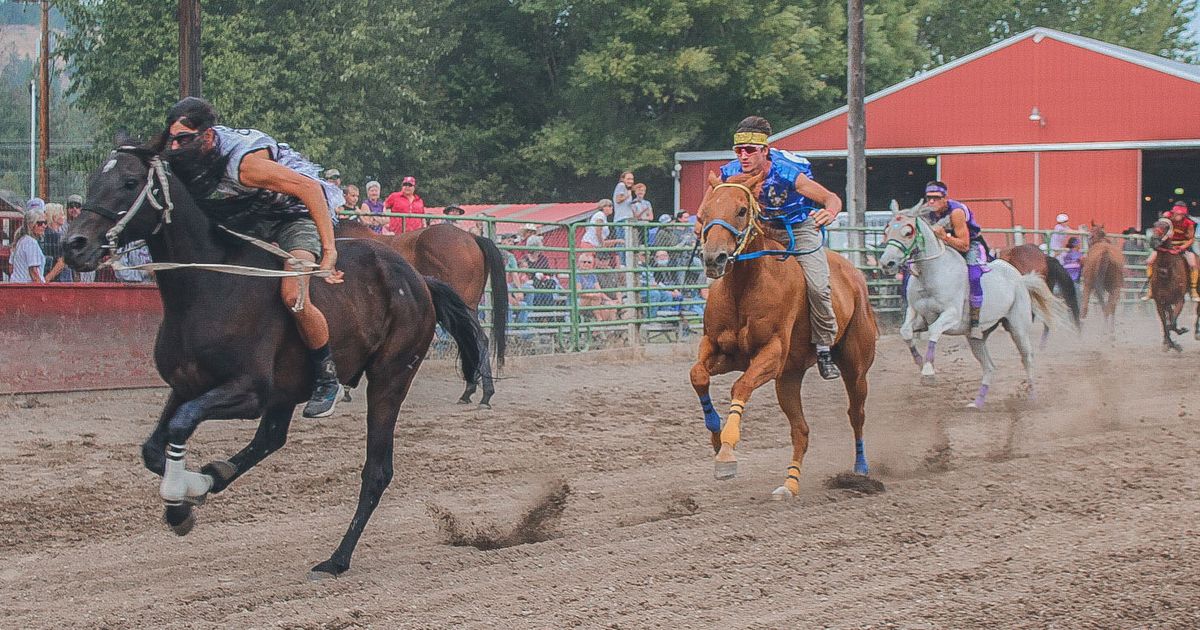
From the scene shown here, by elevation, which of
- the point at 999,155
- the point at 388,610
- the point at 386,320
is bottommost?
the point at 388,610

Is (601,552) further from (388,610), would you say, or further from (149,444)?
(149,444)

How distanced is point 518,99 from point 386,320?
3078 cm

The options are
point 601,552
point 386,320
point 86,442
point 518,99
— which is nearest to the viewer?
point 601,552

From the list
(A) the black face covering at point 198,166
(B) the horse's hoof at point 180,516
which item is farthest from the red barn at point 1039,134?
(B) the horse's hoof at point 180,516

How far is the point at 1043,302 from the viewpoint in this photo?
47.8 feet

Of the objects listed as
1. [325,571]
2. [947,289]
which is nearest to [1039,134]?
[947,289]

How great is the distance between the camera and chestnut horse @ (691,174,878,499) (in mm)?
7238

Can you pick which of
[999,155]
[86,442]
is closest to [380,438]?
[86,442]

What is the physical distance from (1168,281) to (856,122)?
222 inches

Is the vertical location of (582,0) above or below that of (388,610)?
above

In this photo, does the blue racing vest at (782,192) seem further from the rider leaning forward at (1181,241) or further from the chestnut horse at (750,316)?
the rider leaning forward at (1181,241)

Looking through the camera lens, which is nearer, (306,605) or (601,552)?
(306,605)

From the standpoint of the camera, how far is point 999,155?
32938 millimetres

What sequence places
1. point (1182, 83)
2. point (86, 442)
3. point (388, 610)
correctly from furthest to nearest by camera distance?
point (1182, 83) → point (86, 442) → point (388, 610)
